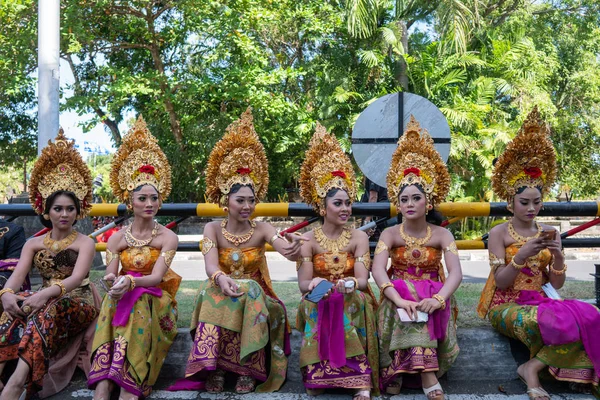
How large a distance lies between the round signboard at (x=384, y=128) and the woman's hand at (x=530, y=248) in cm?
201

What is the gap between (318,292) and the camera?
333cm

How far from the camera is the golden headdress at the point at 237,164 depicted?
3869 mm

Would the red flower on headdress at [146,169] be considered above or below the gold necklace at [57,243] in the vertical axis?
above

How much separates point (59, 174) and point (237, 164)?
50.2 inches

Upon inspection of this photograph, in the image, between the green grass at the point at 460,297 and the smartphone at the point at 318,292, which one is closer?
the smartphone at the point at 318,292

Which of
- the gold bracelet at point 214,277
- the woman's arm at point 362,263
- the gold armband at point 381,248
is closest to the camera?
the gold bracelet at point 214,277

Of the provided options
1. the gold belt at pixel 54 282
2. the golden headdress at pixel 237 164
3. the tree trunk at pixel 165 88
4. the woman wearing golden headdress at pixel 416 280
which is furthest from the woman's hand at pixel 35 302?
the tree trunk at pixel 165 88

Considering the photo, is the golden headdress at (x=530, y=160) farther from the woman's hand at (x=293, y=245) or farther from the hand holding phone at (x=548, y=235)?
the woman's hand at (x=293, y=245)

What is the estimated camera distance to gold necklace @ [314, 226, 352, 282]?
3.75 m

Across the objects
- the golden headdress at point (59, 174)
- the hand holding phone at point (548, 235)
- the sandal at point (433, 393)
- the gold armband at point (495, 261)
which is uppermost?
the golden headdress at point (59, 174)

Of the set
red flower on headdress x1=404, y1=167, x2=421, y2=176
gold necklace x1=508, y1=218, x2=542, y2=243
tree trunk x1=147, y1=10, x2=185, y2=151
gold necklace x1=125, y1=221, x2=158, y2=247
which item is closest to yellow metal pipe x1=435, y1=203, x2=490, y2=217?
gold necklace x1=508, y1=218, x2=542, y2=243

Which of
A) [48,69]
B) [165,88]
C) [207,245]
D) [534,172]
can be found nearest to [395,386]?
[207,245]

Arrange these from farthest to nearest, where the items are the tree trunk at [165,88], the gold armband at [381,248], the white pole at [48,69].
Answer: the tree trunk at [165,88], the white pole at [48,69], the gold armband at [381,248]

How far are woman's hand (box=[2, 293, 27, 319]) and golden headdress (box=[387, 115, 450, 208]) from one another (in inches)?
102
